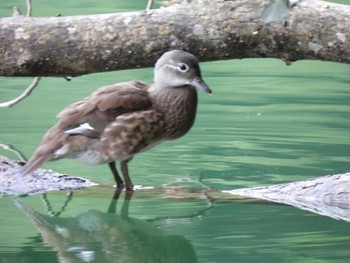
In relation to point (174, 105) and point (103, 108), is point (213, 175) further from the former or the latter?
point (103, 108)

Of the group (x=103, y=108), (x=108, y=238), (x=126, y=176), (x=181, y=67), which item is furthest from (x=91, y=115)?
(x=108, y=238)

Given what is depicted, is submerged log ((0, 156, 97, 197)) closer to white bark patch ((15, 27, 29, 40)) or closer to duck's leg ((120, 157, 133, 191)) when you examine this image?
duck's leg ((120, 157, 133, 191))

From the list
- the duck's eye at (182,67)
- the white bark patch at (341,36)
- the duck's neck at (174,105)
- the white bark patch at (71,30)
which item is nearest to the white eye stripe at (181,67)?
the duck's eye at (182,67)

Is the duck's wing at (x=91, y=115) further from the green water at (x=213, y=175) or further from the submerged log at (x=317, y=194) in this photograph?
the submerged log at (x=317, y=194)

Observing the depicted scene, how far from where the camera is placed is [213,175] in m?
5.15

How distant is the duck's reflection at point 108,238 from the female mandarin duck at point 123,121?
227 millimetres

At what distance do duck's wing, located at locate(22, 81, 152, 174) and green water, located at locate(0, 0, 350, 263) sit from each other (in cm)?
22

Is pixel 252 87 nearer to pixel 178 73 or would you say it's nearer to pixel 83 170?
pixel 83 170

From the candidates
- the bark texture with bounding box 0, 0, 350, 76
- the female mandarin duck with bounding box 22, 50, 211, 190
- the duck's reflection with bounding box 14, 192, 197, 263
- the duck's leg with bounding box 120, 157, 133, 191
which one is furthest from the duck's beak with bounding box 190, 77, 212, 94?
the duck's reflection with bounding box 14, 192, 197, 263

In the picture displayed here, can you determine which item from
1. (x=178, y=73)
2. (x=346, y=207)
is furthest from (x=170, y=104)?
(x=346, y=207)

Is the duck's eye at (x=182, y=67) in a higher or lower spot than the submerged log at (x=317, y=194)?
higher

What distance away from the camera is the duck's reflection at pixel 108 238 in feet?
13.0

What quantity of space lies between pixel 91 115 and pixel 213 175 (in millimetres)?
762

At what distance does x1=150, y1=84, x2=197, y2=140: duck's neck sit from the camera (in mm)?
4746
